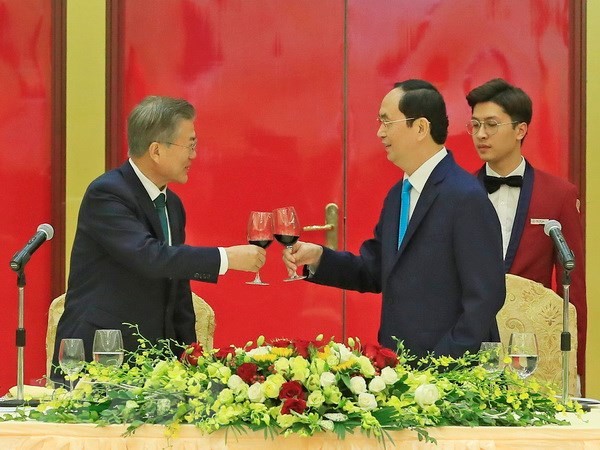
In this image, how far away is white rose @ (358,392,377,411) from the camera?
2.46 metres

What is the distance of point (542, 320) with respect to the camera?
4117 millimetres

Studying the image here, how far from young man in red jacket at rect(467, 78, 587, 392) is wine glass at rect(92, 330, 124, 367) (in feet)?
7.06

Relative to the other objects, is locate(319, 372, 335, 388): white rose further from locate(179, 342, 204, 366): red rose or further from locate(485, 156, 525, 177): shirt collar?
locate(485, 156, 525, 177): shirt collar

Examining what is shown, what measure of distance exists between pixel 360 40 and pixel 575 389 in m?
2.27

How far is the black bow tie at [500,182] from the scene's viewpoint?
4.77 m

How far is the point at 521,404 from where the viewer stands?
2.69m

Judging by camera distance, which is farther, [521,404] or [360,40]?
[360,40]

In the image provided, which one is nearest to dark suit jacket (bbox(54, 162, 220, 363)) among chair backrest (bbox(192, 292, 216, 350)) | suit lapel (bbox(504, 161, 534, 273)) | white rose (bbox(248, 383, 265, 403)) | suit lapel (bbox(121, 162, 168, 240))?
suit lapel (bbox(121, 162, 168, 240))

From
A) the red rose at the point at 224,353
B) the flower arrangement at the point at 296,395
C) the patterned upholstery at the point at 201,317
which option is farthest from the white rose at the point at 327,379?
the patterned upholstery at the point at 201,317

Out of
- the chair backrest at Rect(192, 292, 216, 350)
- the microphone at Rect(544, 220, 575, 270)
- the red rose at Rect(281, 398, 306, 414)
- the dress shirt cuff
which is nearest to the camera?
the red rose at Rect(281, 398, 306, 414)

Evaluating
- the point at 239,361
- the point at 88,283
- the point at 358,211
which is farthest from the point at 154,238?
the point at 358,211

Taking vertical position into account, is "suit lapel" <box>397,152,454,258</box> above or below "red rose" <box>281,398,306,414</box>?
above

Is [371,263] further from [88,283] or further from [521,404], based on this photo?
[521,404]

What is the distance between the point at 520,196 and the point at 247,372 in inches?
97.3
